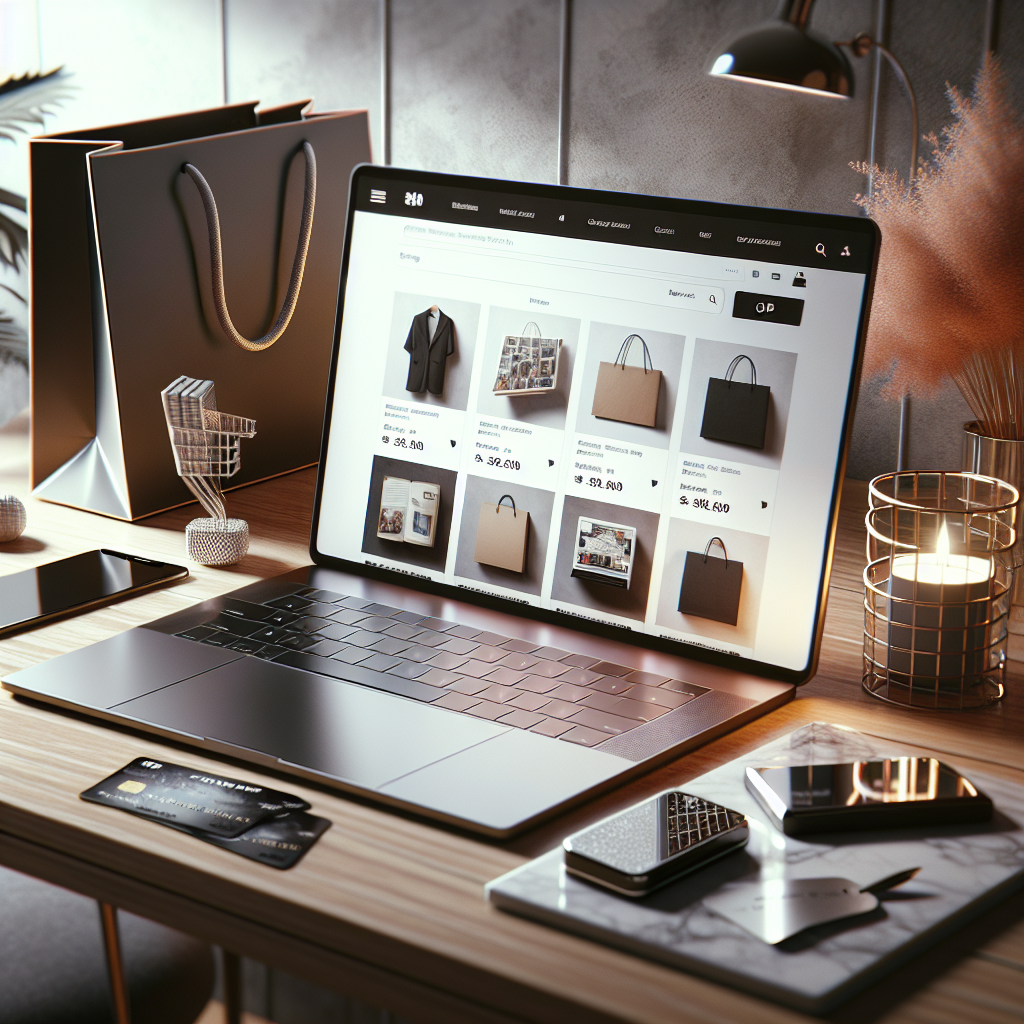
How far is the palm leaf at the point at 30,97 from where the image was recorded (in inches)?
68.5

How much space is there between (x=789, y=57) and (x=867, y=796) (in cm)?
67

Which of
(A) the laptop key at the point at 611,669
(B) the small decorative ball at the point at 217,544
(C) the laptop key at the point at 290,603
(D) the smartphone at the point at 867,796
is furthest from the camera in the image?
(B) the small decorative ball at the point at 217,544

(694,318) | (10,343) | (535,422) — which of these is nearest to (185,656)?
(535,422)

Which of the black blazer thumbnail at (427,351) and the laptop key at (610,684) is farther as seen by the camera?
the black blazer thumbnail at (427,351)

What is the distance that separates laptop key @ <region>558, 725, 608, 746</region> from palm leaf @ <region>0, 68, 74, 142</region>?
1442 mm

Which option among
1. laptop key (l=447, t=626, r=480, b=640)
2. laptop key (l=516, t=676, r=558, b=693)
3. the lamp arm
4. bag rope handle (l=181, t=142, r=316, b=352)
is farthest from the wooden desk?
the lamp arm

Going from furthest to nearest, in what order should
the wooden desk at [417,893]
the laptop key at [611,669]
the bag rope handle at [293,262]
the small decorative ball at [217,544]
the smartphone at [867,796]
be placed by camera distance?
the bag rope handle at [293,262]
the small decorative ball at [217,544]
the laptop key at [611,669]
the smartphone at [867,796]
the wooden desk at [417,893]

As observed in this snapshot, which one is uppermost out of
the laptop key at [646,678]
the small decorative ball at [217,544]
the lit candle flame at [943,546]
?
the lit candle flame at [943,546]

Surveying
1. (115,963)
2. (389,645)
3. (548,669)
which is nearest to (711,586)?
(548,669)

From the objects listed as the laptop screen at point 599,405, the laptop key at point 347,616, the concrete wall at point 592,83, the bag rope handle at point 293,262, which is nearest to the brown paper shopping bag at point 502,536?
the laptop screen at point 599,405

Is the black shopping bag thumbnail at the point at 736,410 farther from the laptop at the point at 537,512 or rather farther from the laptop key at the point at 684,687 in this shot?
the laptop key at the point at 684,687

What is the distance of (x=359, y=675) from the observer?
786 mm

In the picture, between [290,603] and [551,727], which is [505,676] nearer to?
[551,727]

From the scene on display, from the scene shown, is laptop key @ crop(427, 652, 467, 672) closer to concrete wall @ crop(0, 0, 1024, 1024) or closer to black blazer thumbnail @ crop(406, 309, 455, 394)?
black blazer thumbnail @ crop(406, 309, 455, 394)
